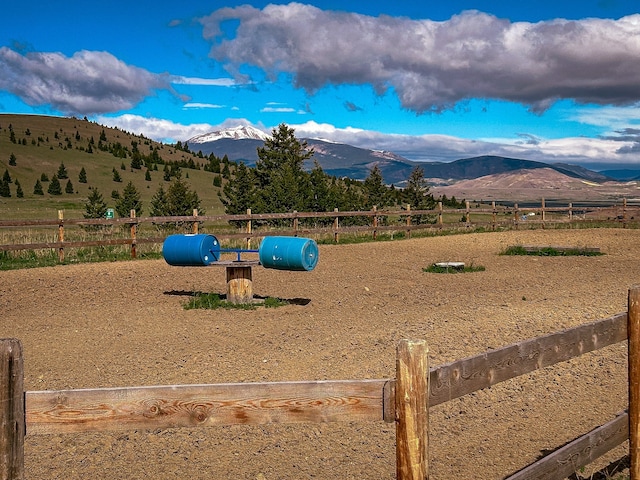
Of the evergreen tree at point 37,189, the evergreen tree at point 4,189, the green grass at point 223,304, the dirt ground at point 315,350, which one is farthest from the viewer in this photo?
the evergreen tree at point 37,189

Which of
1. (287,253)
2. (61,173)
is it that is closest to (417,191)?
(287,253)

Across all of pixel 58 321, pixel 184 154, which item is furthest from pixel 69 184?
pixel 58 321

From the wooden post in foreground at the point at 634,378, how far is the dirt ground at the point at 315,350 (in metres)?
1.15

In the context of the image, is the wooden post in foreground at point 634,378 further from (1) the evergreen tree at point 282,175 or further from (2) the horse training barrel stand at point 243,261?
(1) the evergreen tree at point 282,175

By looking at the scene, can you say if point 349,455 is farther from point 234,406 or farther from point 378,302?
point 378,302

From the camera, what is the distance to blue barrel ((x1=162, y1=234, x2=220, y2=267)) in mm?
11891

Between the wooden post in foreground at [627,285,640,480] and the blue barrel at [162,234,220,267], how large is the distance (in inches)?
342

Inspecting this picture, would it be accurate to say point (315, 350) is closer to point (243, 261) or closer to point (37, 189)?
point (243, 261)

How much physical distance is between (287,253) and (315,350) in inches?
125

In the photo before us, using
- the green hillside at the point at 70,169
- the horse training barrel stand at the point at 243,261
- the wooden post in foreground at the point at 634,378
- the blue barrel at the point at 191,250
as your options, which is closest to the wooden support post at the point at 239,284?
the horse training barrel stand at the point at 243,261

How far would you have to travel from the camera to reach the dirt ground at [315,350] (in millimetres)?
5371

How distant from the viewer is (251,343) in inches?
355

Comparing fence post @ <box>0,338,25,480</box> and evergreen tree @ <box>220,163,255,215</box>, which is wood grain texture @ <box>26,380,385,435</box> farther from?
evergreen tree @ <box>220,163,255,215</box>

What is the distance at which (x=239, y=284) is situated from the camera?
12055 mm
